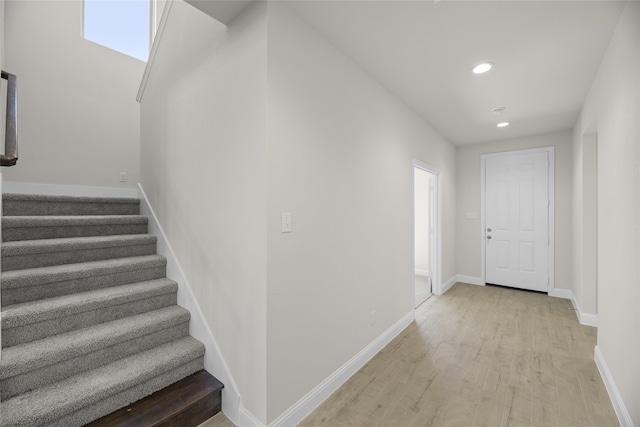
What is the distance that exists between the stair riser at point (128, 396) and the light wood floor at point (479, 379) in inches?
16.6

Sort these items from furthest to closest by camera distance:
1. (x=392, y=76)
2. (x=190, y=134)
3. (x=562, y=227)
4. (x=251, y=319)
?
(x=562, y=227), (x=392, y=76), (x=190, y=134), (x=251, y=319)

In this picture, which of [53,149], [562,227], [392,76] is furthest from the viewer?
A: [562,227]

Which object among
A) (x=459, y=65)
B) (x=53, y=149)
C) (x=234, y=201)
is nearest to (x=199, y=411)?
(x=234, y=201)

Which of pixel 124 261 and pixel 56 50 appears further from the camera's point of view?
pixel 56 50

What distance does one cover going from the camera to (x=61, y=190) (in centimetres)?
339

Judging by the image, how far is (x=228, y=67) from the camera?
6.24 feet

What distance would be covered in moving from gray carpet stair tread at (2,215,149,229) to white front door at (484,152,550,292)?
17.1ft

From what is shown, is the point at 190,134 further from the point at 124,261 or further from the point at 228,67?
the point at 124,261

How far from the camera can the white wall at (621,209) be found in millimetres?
1581

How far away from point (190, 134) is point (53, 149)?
233 centimetres

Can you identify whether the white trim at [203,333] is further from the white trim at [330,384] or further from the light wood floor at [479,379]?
the white trim at [330,384]

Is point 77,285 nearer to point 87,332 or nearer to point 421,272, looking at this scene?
point 87,332

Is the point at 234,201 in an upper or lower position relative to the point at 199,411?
upper

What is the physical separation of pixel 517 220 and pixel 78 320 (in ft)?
18.5
